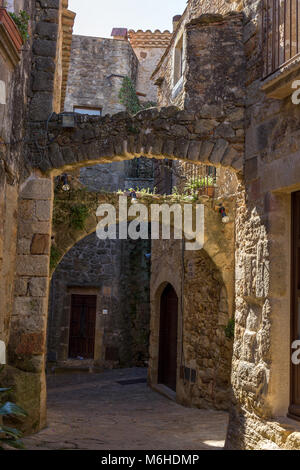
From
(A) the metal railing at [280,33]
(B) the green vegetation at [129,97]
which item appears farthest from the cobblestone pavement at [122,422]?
(B) the green vegetation at [129,97]

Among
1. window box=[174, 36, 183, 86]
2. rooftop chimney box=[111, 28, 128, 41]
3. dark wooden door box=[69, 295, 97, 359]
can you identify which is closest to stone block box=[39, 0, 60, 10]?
window box=[174, 36, 183, 86]

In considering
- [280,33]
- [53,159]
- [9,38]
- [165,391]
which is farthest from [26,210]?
[165,391]

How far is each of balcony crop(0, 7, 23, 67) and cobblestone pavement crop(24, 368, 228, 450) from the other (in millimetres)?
3551

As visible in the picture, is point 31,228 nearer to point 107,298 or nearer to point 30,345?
point 30,345

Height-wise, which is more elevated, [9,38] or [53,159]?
[9,38]

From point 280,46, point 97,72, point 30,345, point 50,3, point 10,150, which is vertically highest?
point 97,72

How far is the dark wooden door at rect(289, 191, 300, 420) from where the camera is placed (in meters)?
4.19

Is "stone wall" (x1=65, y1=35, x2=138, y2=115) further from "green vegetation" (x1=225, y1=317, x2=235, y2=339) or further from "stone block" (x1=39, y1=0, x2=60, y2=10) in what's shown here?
"green vegetation" (x1=225, y1=317, x2=235, y2=339)

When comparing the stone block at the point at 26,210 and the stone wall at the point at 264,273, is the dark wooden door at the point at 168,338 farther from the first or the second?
the stone wall at the point at 264,273

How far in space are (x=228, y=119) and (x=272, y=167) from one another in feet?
3.29

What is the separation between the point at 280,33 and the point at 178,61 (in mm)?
6282

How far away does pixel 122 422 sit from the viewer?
6.70 metres

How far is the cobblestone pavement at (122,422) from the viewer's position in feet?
17.4
